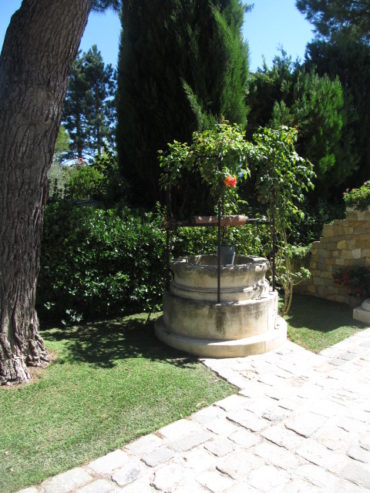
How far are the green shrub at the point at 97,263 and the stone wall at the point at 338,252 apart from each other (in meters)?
3.00

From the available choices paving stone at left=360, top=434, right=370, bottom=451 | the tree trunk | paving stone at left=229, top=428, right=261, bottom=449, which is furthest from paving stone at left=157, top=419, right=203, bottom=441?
the tree trunk

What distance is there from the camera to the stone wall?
21.6 feet

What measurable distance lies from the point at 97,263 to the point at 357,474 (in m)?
3.75

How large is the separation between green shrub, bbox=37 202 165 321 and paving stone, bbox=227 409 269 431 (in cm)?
263

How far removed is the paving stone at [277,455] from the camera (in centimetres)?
246

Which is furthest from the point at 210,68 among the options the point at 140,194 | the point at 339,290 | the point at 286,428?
the point at 286,428

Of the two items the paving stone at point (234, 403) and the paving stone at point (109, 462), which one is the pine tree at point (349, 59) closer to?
the paving stone at point (234, 403)

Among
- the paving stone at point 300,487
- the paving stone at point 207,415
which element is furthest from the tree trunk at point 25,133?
the paving stone at point 300,487

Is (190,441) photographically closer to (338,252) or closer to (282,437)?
(282,437)

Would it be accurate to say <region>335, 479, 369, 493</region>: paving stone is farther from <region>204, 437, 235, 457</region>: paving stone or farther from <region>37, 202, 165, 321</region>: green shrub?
<region>37, 202, 165, 321</region>: green shrub

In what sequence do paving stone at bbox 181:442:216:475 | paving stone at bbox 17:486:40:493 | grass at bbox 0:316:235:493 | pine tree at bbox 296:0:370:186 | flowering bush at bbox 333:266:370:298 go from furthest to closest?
pine tree at bbox 296:0:370:186, flowering bush at bbox 333:266:370:298, grass at bbox 0:316:235:493, paving stone at bbox 181:442:216:475, paving stone at bbox 17:486:40:493

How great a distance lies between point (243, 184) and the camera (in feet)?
27.6

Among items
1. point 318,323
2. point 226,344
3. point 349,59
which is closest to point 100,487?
point 226,344

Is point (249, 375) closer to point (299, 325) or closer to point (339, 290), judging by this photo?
point (299, 325)
